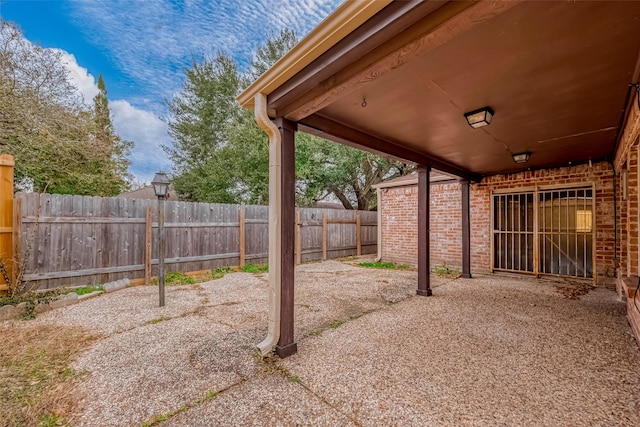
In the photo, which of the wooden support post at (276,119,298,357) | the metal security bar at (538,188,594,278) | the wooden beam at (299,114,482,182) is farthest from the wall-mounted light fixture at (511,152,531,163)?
the wooden support post at (276,119,298,357)

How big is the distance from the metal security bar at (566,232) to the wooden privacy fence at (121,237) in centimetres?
591

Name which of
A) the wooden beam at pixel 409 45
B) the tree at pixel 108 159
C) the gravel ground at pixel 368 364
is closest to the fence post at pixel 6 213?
the gravel ground at pixel 368 364

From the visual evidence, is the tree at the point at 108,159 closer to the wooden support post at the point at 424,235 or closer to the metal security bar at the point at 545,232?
the wooden support post at the point at 424,235

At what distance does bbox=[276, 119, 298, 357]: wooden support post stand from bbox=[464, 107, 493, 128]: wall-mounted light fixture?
184cm

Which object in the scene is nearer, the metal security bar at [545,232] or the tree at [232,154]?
the metal security bar at [545,232]

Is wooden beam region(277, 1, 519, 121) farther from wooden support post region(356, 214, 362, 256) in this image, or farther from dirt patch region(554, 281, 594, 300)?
wooden support post region(356, 214, 362, 256)

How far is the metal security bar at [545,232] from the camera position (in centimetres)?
544

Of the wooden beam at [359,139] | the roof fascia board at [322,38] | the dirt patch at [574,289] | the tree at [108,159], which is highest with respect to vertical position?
the tree at [108,159]

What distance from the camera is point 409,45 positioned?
1.58m

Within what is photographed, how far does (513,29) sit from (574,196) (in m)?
5.60

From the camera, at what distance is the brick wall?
5.07 m

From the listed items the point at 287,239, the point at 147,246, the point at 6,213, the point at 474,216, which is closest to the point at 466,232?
the point at 474,216

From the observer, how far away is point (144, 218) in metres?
5.52

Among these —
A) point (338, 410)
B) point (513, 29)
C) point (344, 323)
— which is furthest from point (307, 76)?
point (344, 323)
